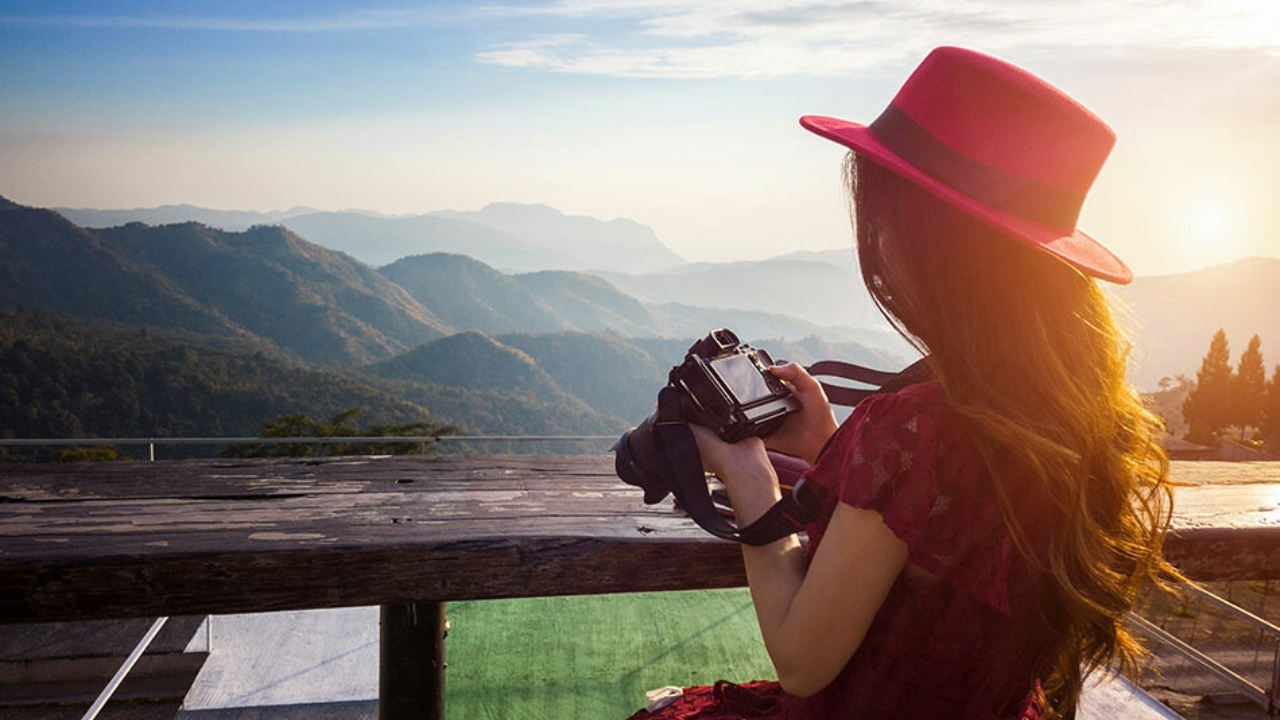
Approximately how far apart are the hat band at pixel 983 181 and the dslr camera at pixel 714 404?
0.34 meters

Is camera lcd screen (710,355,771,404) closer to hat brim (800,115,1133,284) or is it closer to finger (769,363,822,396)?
finger (769,363,822,396)

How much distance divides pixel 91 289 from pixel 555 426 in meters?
47.8

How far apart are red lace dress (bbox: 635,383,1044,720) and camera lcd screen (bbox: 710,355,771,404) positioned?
129 millimetres

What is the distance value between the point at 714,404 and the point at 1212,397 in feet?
180

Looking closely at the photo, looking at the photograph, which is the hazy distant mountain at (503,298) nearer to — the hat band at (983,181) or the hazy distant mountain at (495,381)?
the hazy distant mountain at (495,381)

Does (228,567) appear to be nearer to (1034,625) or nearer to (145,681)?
(1034,625)

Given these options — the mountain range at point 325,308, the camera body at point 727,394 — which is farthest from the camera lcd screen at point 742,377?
the mountain range at point 325,308

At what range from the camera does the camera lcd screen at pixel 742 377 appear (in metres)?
1.17

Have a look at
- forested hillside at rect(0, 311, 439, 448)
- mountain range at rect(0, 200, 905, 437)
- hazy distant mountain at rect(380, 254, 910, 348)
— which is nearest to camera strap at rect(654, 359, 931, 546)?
mountain range at rect(0, 200, 905, 437)

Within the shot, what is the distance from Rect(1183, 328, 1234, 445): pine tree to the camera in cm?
4684

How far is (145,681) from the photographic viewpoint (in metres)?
8.22

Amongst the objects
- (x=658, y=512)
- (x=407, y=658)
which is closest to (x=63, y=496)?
(x=407, y=658)

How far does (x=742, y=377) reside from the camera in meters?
1.19

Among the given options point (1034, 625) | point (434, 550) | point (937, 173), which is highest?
point (937, 173)
